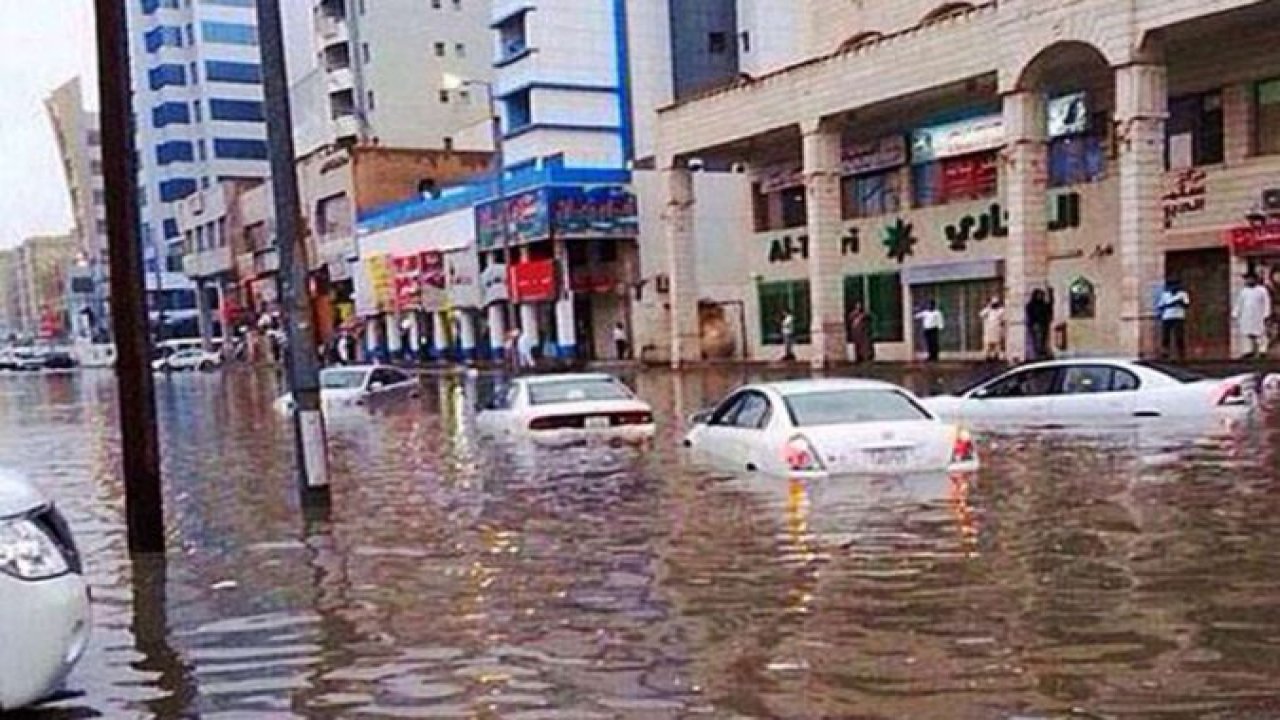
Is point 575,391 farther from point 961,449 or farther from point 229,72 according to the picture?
point 229,72

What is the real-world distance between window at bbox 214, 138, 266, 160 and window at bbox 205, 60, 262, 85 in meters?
5.10

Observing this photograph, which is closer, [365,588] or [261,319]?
[365,588]

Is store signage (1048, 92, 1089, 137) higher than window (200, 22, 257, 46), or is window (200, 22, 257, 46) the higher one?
window (200, 22, 257, 46)

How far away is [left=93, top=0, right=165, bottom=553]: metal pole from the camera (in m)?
10.4

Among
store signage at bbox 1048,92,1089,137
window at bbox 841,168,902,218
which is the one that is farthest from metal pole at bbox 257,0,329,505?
window at bbox 841,168,902,218

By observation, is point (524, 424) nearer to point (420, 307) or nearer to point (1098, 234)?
point (1098, 234)

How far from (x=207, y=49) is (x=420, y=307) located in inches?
2450

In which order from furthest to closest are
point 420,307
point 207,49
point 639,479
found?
1. point 207,49
2. point 420,307
3. point 639,479

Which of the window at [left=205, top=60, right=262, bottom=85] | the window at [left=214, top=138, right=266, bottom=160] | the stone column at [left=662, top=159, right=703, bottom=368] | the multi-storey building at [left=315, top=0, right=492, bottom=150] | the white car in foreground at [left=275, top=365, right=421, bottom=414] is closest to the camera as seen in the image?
the white car in foreground at [left=275, top=365, right=421, bottom=414]

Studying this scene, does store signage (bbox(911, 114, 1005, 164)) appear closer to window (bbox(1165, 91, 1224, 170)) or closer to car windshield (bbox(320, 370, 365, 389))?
window (bbox(1165, 91, 1224, 170))

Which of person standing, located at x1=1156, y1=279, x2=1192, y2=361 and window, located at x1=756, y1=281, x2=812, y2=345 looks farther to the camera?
window, located at x1=756, y1=281, x2=812, y2=345

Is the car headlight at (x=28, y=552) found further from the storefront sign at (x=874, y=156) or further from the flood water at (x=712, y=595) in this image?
the storefront sign at (x=874, y=156)

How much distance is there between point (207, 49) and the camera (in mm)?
115438

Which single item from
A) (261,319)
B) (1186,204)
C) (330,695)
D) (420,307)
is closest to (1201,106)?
(1186,204)
